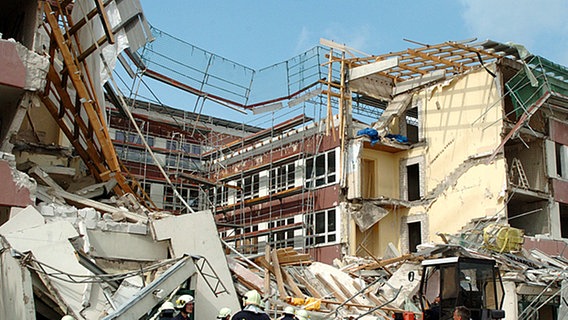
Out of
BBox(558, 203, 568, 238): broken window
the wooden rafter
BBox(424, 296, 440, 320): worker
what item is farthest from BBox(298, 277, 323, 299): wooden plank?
BBox(558, 203, 568, 238): broken window

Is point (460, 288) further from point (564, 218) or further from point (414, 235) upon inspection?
point (564, 218)

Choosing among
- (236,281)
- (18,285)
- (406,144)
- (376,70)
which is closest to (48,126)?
(236,281)

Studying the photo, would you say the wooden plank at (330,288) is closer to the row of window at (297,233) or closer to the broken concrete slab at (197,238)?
the broken concrete slab at (197,238)

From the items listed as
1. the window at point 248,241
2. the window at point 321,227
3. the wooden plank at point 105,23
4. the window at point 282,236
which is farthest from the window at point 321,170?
the wooden plank at point 105,23

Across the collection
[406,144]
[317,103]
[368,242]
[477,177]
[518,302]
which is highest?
[317,103]

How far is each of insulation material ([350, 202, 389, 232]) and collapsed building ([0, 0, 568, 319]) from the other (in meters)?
0.06

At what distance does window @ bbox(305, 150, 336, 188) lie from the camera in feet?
92.1

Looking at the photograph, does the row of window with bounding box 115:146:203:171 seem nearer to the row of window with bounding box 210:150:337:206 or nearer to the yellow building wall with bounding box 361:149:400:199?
the row of window with bounding box 210:150:337:206

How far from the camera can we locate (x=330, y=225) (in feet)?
90.5

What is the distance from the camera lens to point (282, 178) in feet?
100

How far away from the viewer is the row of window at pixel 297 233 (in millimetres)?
27594

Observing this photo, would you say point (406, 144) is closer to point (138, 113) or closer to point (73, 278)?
point (138, 113)

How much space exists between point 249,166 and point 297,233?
559cm

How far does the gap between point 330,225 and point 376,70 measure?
692 centimetres
